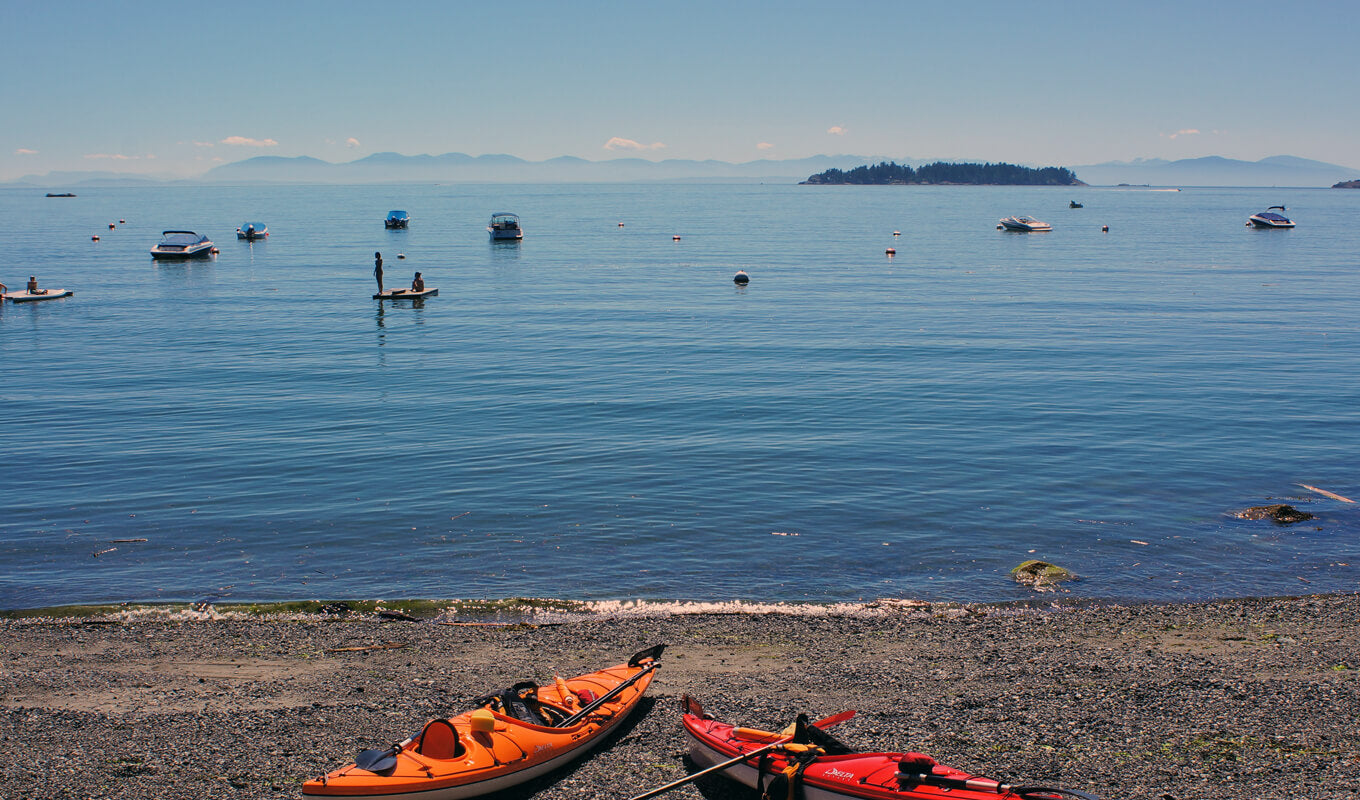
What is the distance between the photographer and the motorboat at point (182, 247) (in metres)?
86.6

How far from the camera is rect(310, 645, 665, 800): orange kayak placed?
9.14 meters

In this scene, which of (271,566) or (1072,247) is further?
(1072,247)

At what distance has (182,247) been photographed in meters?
87.2

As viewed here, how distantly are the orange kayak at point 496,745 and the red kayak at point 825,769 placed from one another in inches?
44.5

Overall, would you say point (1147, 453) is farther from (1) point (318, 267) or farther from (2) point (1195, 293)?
(1) point (318, 267)

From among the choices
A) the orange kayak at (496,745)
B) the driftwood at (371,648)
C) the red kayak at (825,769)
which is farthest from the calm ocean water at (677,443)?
the red kayak at (825,769)

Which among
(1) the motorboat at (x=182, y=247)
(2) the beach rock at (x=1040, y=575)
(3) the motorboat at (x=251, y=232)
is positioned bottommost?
(2) the beach rock at (x=1040, y=575)

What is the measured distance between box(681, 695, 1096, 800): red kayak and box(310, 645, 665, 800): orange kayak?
113cm

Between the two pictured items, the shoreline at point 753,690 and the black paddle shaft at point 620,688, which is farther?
the black paddle shaft at point 620,688

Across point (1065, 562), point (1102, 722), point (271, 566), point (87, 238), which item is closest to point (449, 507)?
point (271, 566)

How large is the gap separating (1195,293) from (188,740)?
210ft

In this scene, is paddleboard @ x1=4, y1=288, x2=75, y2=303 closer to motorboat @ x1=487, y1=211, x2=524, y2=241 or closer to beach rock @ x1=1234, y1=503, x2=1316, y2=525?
motorboat @ x1=487, y1=211, x2=524, y2=241

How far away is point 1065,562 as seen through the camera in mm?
18031

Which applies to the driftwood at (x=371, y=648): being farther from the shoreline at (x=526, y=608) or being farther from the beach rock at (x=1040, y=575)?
the beach rock at (x=1040, y=575)
